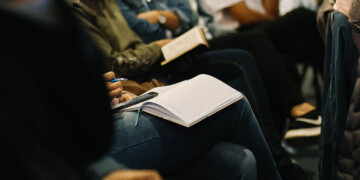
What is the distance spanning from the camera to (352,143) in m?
0.94

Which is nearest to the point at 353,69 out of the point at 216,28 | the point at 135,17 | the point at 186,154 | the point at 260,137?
the point at 260,137

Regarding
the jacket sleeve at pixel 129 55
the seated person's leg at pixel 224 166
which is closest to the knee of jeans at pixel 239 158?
the seated person's leg at pixel 224 166

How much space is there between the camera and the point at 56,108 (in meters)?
0.46

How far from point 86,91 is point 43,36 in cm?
8

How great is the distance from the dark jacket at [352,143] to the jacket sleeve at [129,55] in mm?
607

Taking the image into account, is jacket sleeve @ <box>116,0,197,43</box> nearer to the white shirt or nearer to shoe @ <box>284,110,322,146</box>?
the white shirt

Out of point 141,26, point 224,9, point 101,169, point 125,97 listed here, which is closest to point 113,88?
point 125,97

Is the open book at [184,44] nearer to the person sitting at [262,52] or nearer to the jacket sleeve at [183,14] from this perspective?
the person sitting at [262,52]

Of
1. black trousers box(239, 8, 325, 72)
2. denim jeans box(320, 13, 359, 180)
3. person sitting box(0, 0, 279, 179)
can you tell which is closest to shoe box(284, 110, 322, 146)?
denim jeans box(320, 13, 359, 180)

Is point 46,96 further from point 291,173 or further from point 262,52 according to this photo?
point 262,52

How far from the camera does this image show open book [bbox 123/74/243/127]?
81 cm

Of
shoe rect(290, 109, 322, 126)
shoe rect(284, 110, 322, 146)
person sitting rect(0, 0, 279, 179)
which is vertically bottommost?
shoe rect(284, 110, 322, 146)

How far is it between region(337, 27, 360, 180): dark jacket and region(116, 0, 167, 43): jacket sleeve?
855 millimetres

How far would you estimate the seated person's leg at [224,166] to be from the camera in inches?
32.8
